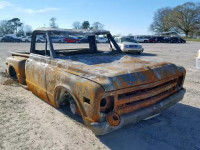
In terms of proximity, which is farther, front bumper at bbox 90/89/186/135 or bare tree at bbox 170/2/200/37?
bare tree at bbox 170/2/200/37

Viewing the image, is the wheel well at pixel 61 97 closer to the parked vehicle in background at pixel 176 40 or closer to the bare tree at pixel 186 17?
the parked vehicle in background at pixel 176 40

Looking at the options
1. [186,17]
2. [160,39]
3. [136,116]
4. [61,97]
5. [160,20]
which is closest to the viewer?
[136,116]

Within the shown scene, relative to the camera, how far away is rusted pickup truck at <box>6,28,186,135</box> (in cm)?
257

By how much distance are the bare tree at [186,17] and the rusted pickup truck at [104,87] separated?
69.6 meters

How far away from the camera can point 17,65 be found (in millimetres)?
5016

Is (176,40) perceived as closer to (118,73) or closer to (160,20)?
(160,20)

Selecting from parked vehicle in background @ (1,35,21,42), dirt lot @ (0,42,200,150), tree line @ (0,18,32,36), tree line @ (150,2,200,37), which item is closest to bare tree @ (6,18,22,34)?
tree line @ (0,18,32,36)

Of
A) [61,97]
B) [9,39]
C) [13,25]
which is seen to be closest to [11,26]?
[13,25]

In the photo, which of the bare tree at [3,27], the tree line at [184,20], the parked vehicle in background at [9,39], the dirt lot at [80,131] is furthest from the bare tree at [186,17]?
the dirt lot at [80,131]

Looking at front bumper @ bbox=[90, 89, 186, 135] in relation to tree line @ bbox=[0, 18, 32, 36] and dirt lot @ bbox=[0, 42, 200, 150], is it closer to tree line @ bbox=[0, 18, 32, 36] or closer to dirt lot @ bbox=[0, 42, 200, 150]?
dirt lot @ bbox=[0, 42, 200, 150]

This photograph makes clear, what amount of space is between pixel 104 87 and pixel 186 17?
71959 mm

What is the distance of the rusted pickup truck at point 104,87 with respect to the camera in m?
2.57

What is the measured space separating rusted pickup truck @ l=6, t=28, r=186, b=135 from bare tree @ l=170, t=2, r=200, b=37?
69.6m

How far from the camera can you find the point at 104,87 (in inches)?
99.3
